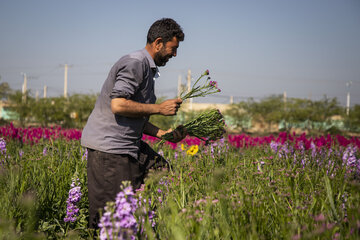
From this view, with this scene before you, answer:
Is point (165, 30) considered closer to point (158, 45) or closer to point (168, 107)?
point (158, 45)

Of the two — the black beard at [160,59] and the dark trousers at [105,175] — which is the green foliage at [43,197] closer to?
the dark trousers at [105,175]

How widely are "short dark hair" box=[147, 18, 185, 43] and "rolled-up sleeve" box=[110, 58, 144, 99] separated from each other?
0.37 metres

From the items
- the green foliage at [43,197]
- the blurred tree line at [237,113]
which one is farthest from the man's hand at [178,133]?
the blurred tree line at [237,113]

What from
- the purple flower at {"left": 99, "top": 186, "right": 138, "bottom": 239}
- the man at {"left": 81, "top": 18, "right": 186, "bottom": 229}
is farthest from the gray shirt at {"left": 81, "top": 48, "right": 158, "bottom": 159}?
the purple flower at {"left": 99, "top": 186, "right": 138, "bottom": 239}

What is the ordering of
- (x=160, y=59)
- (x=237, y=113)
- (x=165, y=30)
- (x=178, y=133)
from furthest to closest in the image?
(x=237, y=113) < (x=178, y=133) < (x=160, y=59) < (x=165, y=30)

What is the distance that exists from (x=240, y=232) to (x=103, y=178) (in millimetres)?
1395

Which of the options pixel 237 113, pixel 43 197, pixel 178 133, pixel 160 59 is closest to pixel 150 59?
pixel 160 59

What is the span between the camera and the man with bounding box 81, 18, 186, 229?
2.70m

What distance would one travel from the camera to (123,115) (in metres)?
2.71

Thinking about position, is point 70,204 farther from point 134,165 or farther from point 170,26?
point 170,26

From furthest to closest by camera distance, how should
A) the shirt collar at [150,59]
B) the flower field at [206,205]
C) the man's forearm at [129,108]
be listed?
the shirt collar at [150,59]
the man's forearm at [129,108]
the flower field at [206,205]

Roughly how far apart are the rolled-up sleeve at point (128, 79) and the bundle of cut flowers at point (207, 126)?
1.01 meters

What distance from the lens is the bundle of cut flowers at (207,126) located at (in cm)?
359

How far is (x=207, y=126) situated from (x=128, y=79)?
1.26 meters
